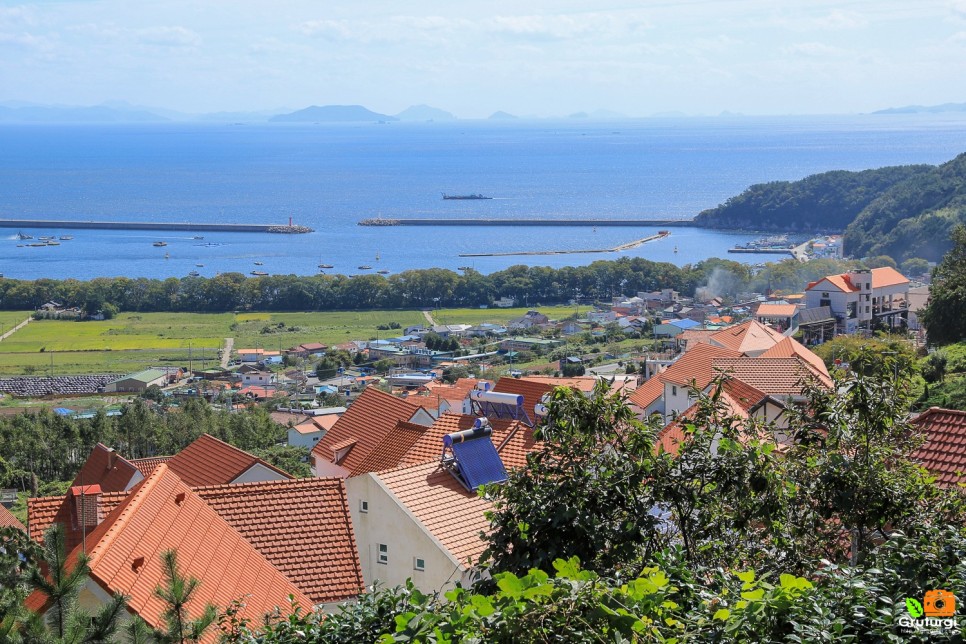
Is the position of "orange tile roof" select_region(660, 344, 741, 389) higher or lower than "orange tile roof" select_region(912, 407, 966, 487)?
lower

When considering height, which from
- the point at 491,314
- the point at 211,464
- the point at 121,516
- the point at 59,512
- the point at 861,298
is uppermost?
the point at 121,516

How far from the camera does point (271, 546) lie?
8.00m

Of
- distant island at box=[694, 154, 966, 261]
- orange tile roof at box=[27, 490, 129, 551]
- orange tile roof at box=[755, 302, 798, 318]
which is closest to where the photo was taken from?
orange tile roof at box=[27, 490, 129, 551]

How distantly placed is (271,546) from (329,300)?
64202mm

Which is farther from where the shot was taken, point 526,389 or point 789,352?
point 789,352

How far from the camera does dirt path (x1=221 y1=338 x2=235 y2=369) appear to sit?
5299 cm

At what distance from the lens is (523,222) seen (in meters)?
113

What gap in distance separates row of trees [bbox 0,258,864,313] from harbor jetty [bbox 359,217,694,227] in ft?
125

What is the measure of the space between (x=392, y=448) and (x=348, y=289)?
198ft

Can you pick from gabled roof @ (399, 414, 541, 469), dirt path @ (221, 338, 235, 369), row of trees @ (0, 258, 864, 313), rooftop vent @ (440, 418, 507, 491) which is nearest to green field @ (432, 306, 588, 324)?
row of trees @ (0, 258, 864, 313)

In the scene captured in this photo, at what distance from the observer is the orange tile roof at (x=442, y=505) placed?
812 centimetres

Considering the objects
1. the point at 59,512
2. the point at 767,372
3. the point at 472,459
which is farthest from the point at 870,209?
the point at 59,512

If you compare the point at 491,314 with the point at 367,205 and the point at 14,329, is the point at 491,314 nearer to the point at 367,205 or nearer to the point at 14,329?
the point at 14,329

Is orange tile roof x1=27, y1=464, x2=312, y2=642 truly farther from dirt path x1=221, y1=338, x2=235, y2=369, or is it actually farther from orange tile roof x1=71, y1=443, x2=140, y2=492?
dirt path x1=221, y1=338, x2=235, y2=369
